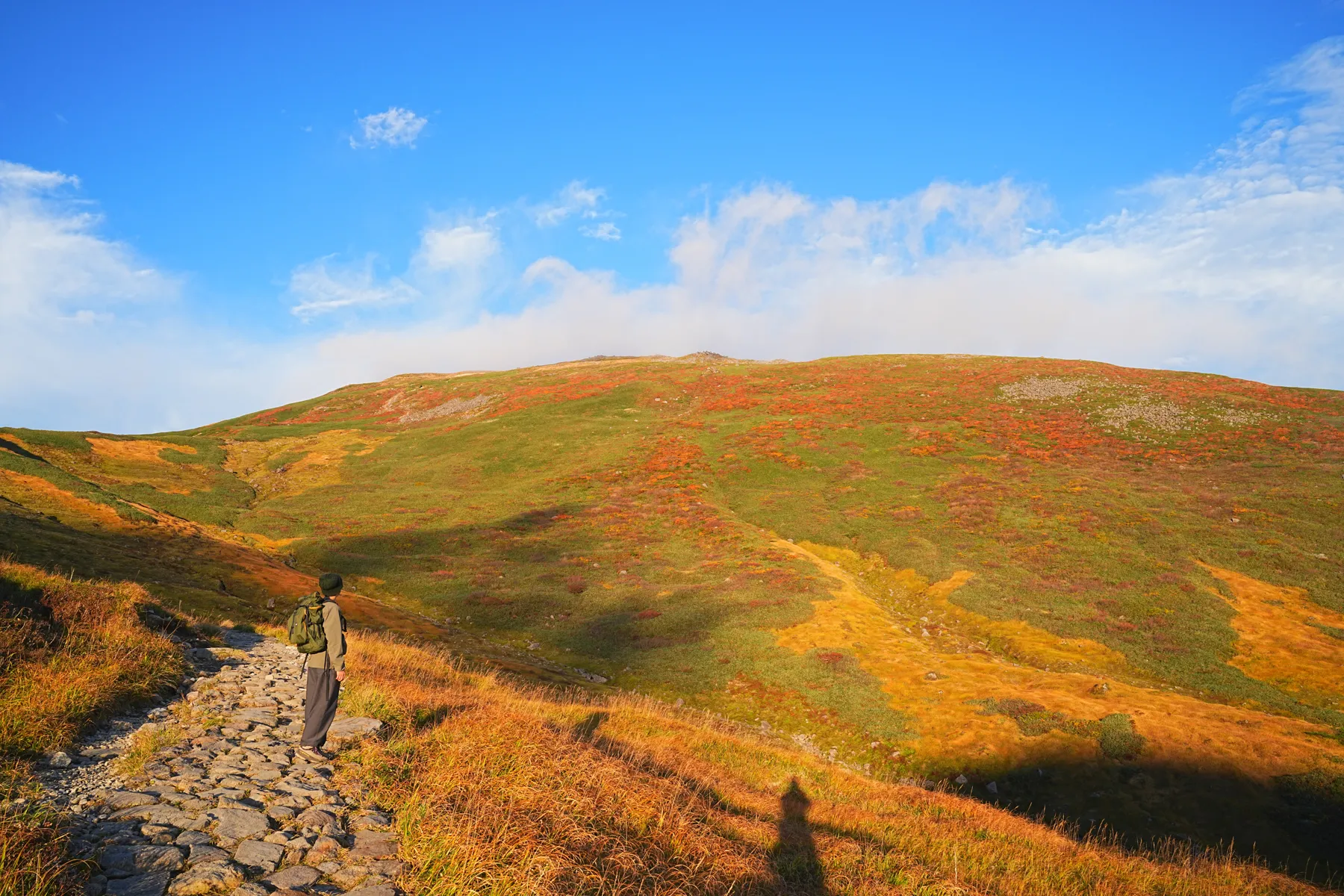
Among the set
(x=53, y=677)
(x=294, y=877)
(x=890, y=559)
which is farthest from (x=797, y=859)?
(x=890, y=559)

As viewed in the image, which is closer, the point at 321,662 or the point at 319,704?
the point at 319,704

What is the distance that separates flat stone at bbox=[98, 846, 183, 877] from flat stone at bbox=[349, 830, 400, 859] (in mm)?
1872

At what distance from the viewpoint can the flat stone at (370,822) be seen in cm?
862

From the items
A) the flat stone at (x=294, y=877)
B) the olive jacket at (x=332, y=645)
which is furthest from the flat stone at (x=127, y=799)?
the olive jacket at (x=332, y=645)

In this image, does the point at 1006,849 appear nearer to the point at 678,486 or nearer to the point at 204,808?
the point at 204,808

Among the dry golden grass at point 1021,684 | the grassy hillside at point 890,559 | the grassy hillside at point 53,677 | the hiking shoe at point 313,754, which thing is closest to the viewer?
the grassy hillside at point 53,677

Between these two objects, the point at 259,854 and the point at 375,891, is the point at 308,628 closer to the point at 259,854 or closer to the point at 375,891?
the point at 259,854

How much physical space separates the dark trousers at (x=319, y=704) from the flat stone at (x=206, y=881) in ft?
15.7

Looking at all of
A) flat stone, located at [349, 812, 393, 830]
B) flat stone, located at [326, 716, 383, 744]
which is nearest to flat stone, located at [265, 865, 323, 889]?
flat stone, located at [349, 812, 393, 830]

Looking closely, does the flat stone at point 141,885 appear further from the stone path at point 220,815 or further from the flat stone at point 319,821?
the flat stone at point 319,821

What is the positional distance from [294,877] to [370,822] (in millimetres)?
1540

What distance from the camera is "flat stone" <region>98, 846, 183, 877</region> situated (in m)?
6.71

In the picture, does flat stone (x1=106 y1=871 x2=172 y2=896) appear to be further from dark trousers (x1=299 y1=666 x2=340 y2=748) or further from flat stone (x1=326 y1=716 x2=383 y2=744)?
flat stone (x1=326 y1=716 x2=383 y2=744)

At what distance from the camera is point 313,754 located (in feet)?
36.3
